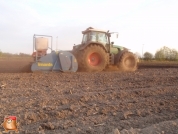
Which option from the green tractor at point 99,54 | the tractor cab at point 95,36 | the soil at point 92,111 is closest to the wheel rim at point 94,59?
the green tractor at point 99,54

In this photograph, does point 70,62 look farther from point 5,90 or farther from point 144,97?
point 144,97

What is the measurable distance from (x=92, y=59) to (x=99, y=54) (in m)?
0.47

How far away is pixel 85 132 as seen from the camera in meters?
3.43

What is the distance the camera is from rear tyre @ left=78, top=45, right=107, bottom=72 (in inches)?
462

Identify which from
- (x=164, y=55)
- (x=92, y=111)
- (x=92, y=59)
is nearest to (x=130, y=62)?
(x=92, y=59)

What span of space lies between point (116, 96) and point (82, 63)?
603cm

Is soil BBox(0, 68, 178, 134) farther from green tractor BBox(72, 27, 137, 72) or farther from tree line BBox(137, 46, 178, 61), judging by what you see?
tree line BBox(137, 46, 178, 61)

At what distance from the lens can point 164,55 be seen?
4338cm

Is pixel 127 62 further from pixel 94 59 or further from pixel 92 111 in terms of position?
pixel 92 111

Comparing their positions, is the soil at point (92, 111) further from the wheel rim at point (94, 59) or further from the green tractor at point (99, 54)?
the wheel rim at point (94, 59)

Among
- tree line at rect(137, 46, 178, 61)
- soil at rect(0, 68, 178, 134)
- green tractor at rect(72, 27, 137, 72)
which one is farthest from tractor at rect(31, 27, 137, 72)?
tree line at rect(137, 46, 178, 61)

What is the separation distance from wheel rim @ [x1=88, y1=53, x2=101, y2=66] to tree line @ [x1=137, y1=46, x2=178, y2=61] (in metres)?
29.1

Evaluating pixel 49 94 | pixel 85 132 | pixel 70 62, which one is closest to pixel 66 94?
pixel 49 94

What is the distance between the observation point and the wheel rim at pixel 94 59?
12.2 m
